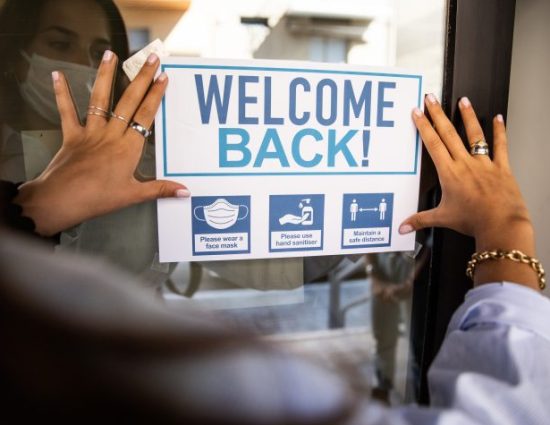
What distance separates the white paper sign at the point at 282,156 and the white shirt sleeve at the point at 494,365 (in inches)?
10.2

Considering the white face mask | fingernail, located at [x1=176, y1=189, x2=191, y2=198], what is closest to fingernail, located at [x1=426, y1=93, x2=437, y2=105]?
fingernail, located at [x1=176, y1=189, x2=191, y2=198]

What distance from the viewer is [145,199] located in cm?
73

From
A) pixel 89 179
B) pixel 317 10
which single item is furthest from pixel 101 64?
pixel 317 10

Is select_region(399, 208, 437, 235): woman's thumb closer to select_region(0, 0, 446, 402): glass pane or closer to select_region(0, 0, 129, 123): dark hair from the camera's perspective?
select_region(0, 0, 446, 402): glass pane

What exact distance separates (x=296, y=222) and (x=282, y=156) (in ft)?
0.40

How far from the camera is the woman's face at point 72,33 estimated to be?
2.26 feet

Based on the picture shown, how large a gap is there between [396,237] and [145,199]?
47cm

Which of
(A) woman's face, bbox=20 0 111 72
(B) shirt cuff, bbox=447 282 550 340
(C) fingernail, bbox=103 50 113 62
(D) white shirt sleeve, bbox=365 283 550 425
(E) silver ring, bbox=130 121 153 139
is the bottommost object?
(D) white shirt sleeve, bbox=365 283 550 425

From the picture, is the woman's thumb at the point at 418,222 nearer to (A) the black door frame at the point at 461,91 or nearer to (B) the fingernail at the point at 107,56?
(A) the black door frame at the point at 461,91

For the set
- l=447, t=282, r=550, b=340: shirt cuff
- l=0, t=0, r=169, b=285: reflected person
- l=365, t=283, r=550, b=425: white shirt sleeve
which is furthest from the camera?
l=0, t=0, r=169, b=285: reflected person

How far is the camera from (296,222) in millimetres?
799

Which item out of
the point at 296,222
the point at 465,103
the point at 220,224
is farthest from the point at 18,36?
the point at 465,103

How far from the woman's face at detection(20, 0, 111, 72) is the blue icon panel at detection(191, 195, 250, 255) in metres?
0.28

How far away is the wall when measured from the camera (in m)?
0.82
